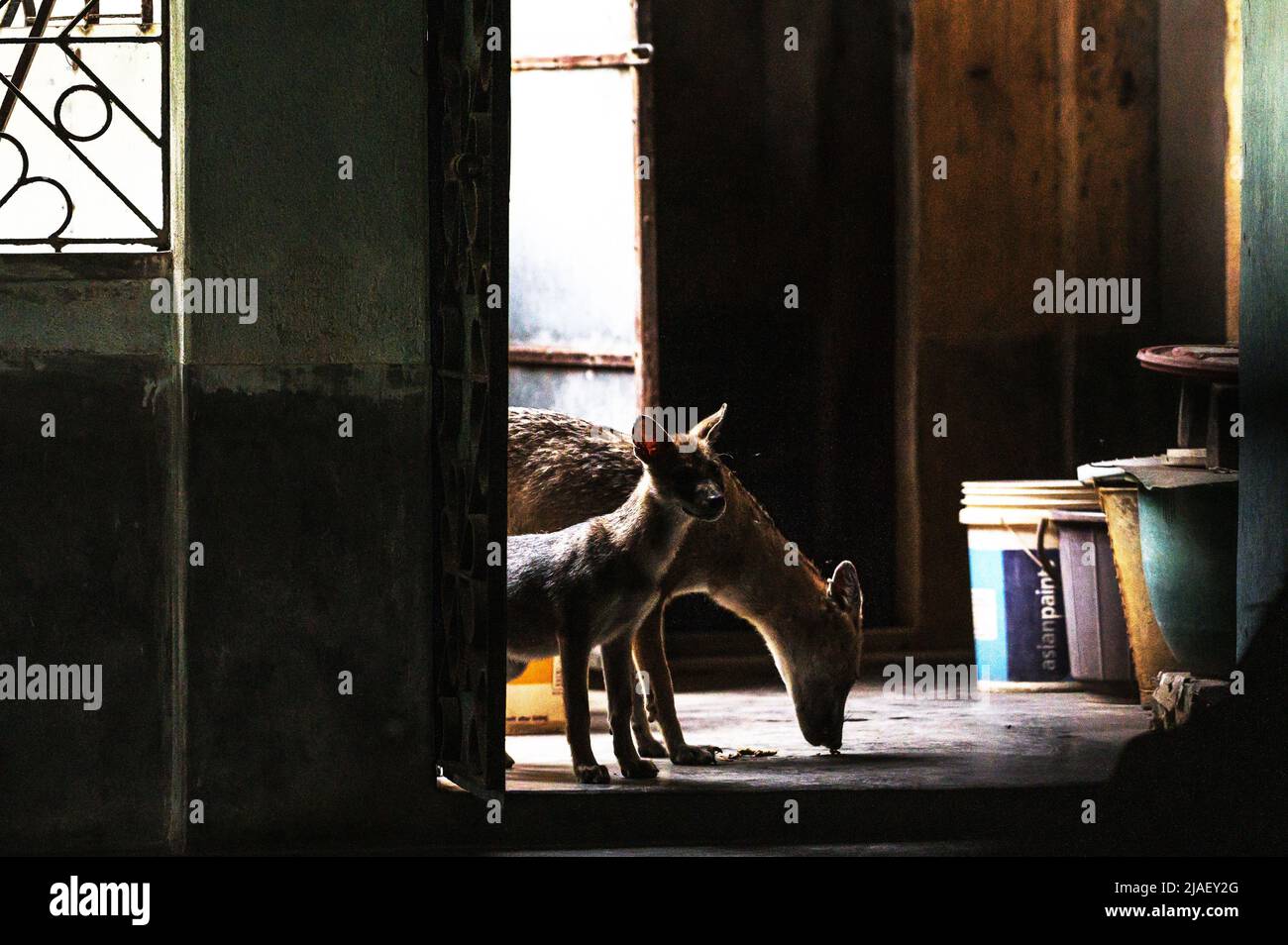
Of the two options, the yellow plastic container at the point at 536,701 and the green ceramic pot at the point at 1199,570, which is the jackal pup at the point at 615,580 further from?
the green ceramic pot at the point at 1199,570

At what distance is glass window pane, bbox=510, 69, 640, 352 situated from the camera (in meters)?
8.77

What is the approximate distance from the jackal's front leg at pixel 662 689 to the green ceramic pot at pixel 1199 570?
1.92 metres

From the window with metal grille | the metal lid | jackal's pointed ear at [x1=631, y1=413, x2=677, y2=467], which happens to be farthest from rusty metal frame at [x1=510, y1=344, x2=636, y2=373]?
the metal lid

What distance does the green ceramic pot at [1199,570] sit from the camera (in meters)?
7.29

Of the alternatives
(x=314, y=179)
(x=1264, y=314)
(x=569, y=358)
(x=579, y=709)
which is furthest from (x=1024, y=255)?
(x=314, y=179)

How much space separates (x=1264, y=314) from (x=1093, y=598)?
242 centimetres

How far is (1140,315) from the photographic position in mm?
9750

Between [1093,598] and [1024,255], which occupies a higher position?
[1024,255]

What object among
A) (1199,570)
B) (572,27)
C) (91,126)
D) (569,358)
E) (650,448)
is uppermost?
(572,27)

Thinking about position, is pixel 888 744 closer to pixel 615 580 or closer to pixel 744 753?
pixel 744 753

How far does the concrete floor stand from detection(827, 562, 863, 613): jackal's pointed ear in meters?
0.53

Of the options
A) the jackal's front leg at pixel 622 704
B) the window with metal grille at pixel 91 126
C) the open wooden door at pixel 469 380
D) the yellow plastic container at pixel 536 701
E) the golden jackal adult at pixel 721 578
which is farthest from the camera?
the window with metal grille at pixel 91 126

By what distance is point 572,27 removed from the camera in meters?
8.82

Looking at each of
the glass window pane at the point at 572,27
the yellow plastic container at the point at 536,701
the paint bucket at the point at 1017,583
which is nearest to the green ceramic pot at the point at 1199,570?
the paint bucket at the point at 1017,583
